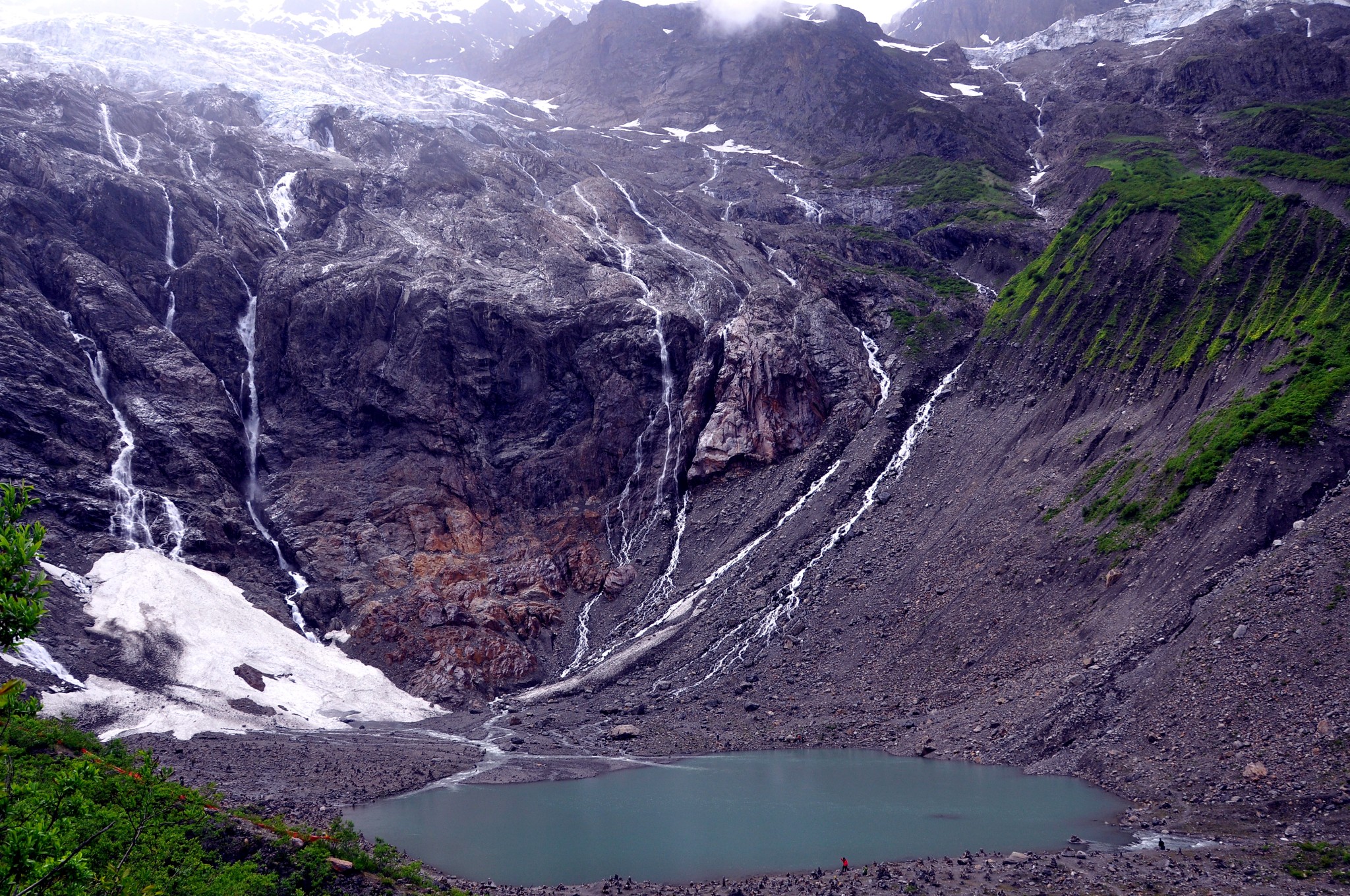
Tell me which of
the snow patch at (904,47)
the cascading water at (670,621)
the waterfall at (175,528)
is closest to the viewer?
the cascading water at (670,621)

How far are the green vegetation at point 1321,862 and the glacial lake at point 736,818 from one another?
16.5 feet

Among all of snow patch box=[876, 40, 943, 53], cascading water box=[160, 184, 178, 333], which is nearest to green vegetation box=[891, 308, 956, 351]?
cascading water box=[160, 184, 178, 333]

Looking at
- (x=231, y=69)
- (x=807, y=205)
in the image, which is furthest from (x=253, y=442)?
(x=231, y=69)

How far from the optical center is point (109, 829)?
62.0 ft

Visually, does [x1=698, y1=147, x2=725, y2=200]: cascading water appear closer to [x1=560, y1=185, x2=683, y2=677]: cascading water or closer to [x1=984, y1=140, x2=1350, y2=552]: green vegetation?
[x1=560, y1=185, x2=683, y2=677]: cascading water

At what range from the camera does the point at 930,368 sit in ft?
248

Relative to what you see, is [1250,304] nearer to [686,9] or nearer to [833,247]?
[833,247]

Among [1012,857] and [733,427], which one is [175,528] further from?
[1012,857]

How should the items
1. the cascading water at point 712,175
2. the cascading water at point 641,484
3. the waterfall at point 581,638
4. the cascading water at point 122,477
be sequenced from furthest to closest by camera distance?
the cascading water at point 712,175, the cascading water at point 641,484, the cascading water at point 122,477, the waterfall at point 581,638

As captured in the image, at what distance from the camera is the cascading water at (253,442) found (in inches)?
2425

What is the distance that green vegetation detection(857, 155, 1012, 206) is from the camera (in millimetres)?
111562

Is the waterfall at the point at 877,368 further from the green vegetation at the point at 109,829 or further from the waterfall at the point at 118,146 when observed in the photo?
the waterfall at the point at 118,146

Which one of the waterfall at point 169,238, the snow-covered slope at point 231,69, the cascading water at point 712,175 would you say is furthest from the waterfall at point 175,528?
the cascading water at point 712,175

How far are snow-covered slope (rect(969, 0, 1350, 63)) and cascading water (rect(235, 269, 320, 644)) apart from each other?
160 m
